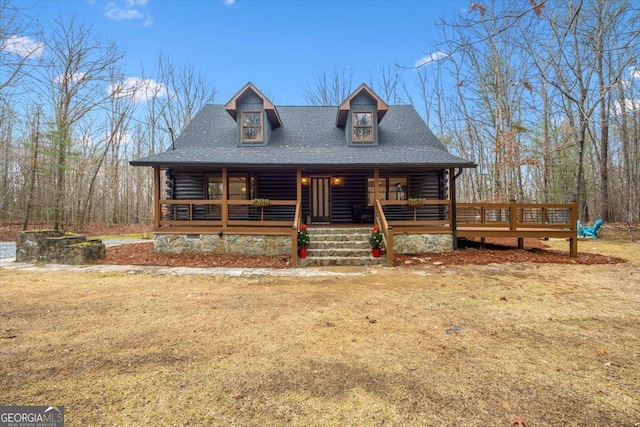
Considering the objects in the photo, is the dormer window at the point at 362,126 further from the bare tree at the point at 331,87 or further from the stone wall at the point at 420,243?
the bare tree at the point at 331,87

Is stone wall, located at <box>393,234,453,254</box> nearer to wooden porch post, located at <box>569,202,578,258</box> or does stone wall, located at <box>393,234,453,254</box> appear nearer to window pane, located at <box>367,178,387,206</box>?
window pane, located at <box>367,178,387,206</box>

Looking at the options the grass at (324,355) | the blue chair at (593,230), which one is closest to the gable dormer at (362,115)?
the grass at (324,355)

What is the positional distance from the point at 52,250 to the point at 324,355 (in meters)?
9.29

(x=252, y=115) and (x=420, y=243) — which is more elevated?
(x=252, y=115)

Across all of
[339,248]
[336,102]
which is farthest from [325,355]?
[336,102]

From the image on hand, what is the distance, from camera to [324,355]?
287 cm

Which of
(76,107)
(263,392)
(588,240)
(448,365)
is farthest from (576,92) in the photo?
(76,107)

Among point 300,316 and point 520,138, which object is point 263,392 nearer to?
point 300,316

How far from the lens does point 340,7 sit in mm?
14188

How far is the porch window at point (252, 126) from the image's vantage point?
38.5 feet

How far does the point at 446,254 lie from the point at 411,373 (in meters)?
7.50

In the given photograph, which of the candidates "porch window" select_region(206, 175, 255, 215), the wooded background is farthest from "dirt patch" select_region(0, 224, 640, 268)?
the wooded background

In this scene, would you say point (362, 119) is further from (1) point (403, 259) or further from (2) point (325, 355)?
(2) point (325, 355)

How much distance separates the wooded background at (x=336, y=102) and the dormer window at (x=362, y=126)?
3683 mm
